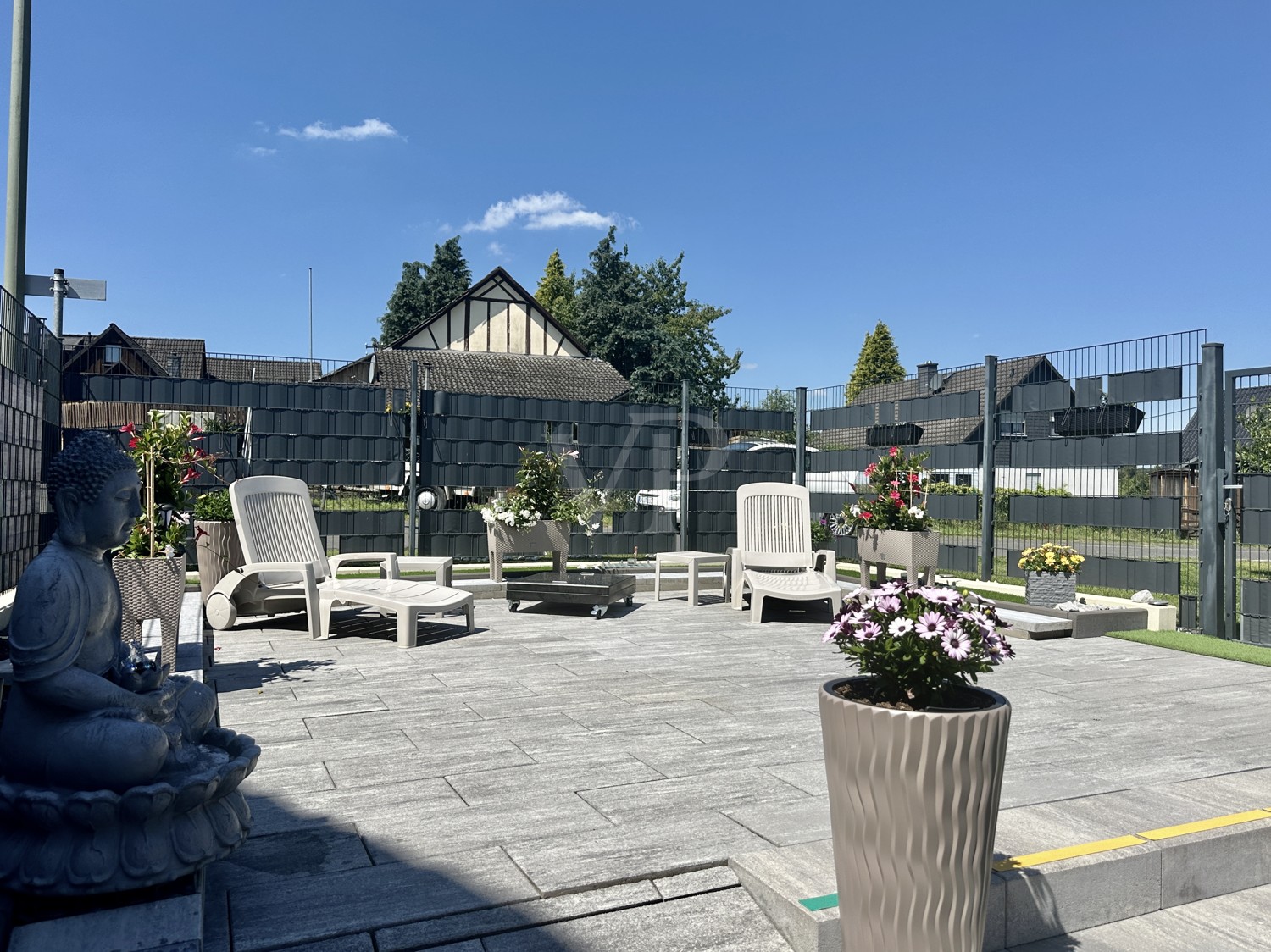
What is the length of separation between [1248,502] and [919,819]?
6217mm

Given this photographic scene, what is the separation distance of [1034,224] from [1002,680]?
1514 centimetres

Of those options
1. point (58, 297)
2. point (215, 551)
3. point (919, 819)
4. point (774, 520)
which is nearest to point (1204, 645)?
point (774, 520)

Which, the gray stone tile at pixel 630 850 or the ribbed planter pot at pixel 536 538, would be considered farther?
the ribbed planter pot at pixel 536 538

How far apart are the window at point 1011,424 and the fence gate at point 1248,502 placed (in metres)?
2.16

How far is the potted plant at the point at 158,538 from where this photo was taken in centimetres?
447

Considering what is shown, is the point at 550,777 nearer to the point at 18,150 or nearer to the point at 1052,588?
the point at 18,150

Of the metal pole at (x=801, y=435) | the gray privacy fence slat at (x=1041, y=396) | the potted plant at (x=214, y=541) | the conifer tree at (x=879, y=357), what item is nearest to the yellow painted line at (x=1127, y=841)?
the gray privacy fence slat at (x=1041, y=396)

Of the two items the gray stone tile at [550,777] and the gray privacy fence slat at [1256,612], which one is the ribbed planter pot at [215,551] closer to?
the gray stone tile at [550,777]

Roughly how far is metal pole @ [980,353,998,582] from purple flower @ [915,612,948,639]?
763 cm

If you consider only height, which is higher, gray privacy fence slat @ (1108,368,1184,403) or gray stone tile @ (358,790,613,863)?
gray privacy fence slat @ (1108,368,1184,403)

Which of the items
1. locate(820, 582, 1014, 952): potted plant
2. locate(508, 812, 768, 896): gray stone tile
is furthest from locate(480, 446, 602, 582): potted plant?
locate(820, 582, 1014, 952): potted plant

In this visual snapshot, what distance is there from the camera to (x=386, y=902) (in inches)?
92.0

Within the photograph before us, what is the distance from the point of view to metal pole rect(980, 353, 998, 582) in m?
9.16

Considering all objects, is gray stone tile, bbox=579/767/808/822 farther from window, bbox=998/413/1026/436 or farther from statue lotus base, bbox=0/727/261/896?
window, bbox=998/413/1026/436
